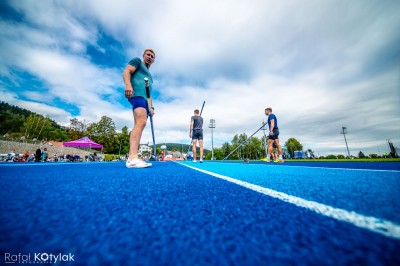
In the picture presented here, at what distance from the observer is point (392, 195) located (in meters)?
0.93

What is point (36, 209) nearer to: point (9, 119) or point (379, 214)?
point (379, 214)

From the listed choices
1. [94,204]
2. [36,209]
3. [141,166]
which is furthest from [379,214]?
[141,166]

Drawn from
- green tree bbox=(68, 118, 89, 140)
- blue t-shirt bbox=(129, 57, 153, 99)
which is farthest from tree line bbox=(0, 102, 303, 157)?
blue t-shirt bbox=(129, 57, 153, 99)

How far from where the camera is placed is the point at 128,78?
3096mm

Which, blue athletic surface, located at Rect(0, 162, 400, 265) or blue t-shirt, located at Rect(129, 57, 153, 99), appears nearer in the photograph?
blue athletic surface, located at Rect(0, 162, 400, 265)

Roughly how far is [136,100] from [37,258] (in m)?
3.02

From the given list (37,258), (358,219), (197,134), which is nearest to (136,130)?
(37,258)

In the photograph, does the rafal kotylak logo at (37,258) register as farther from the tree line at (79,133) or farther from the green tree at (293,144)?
the green tree at (293,144)

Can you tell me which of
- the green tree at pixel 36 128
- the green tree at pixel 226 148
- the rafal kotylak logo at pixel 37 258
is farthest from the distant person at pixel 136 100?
the green tree at pixel 226 148

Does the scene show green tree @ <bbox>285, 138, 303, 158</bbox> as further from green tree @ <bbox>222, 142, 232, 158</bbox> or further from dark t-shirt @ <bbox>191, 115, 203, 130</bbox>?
dark t-shirt @ <bbox>191, 115, 203, 130</bbox>

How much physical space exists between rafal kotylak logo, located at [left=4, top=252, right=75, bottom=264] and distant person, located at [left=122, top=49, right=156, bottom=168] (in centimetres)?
264

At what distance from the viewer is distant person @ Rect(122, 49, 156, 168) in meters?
3.06

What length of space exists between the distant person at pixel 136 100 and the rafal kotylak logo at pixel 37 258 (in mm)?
2639

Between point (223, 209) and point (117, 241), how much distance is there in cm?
46
